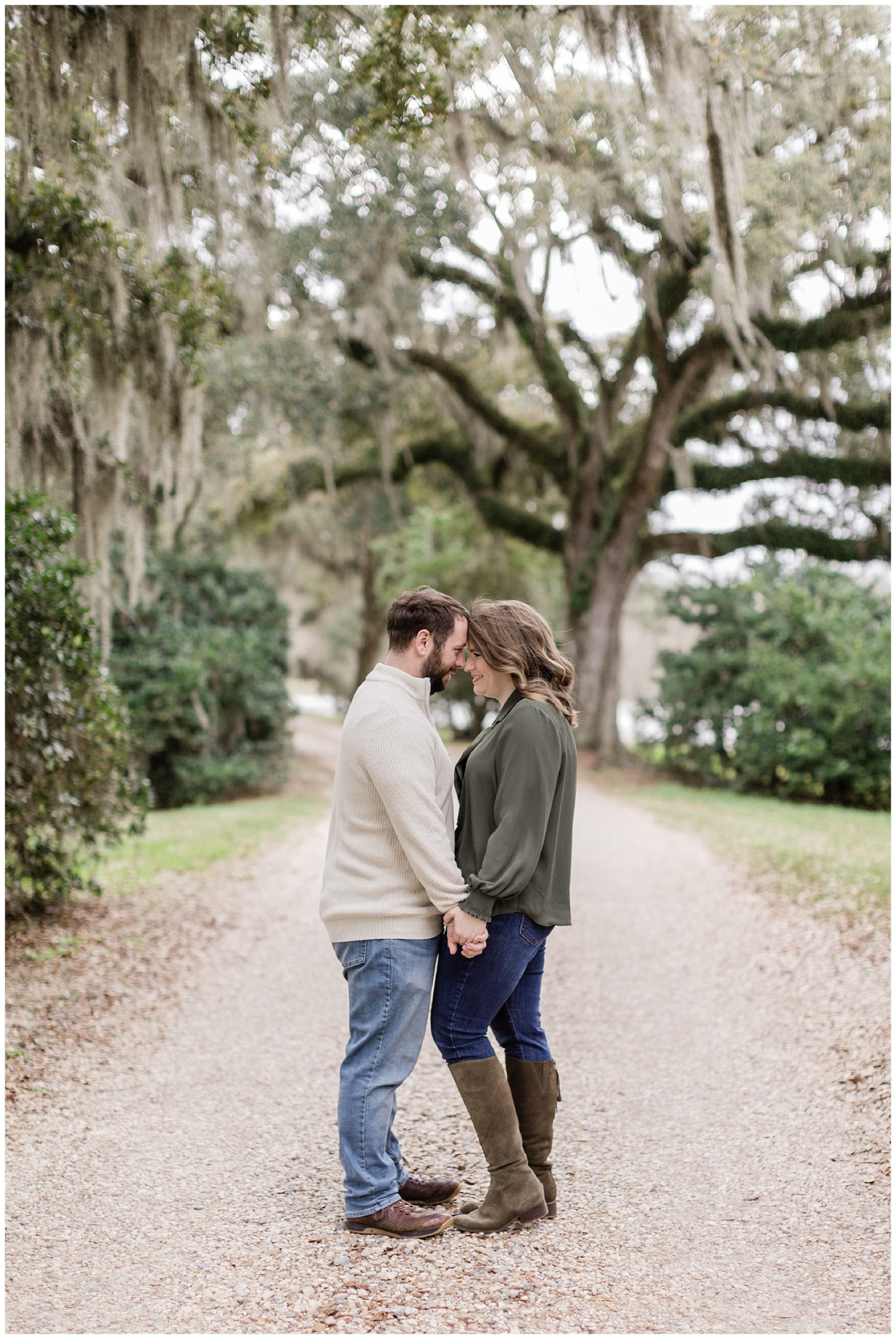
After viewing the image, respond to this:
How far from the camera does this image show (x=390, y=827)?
2850 mm

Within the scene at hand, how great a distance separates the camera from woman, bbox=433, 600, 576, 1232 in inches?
108

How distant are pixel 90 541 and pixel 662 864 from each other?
17.9ft

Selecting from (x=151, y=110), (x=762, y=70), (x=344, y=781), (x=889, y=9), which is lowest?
(x=344, y=781)

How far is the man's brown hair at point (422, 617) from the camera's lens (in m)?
2.89

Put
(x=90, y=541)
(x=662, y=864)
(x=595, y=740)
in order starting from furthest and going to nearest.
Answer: (x=595, y=740), (x=662, y=864), (x=90, y=541)

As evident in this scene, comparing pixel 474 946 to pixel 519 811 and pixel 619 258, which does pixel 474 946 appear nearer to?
pixel 519 811

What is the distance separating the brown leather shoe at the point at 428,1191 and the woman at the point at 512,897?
0.28 feet

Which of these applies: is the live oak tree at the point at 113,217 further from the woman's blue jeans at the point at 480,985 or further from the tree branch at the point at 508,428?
the tree branch at the point at 508,428

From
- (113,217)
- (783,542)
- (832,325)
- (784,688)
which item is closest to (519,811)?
(113,217)

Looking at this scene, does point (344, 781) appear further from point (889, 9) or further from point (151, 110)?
point (889, 9)

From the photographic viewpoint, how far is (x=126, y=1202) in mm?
2986

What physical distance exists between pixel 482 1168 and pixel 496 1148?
1.71 ft

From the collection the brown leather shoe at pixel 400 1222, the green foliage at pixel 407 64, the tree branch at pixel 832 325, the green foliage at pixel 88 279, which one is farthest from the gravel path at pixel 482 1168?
the tree branch at pixel 832 325

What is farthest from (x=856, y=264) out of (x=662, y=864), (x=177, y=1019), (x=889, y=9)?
(x=177, y=1019)
